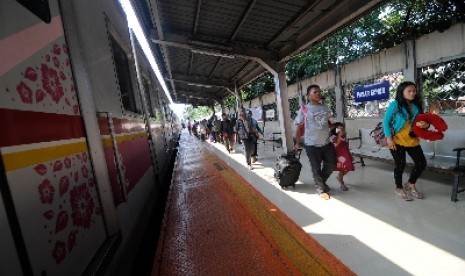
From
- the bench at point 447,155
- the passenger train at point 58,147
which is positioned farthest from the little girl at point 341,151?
the passenger train at point 58,147

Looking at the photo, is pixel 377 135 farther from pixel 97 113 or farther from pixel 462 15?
pixel 97 113

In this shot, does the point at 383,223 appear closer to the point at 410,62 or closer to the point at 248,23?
the point at 410,62

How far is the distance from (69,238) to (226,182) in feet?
15.4

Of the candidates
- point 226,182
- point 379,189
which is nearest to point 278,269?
point 379,189

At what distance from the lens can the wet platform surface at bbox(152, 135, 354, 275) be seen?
257cm

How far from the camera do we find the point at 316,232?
3.21 m

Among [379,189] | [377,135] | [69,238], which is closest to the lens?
[69,238]

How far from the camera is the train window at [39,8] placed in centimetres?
136

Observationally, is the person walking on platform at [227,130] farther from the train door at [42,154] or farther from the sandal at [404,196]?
the train door at [42,154]

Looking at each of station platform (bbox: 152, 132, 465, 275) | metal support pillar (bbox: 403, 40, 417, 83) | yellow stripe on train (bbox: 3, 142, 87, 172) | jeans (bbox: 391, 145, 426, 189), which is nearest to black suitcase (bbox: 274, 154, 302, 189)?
station platform (bbox: 152, 132, 465, 275)

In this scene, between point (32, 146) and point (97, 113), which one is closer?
point (32, 146)

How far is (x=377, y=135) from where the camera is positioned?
18.1 feet

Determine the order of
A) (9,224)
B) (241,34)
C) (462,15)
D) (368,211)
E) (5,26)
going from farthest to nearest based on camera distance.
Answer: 1. (241,34)
2. (462,15)
3. (368,211)
4. (5,26)
5. (9,224)

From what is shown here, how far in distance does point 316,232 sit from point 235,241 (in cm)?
93
